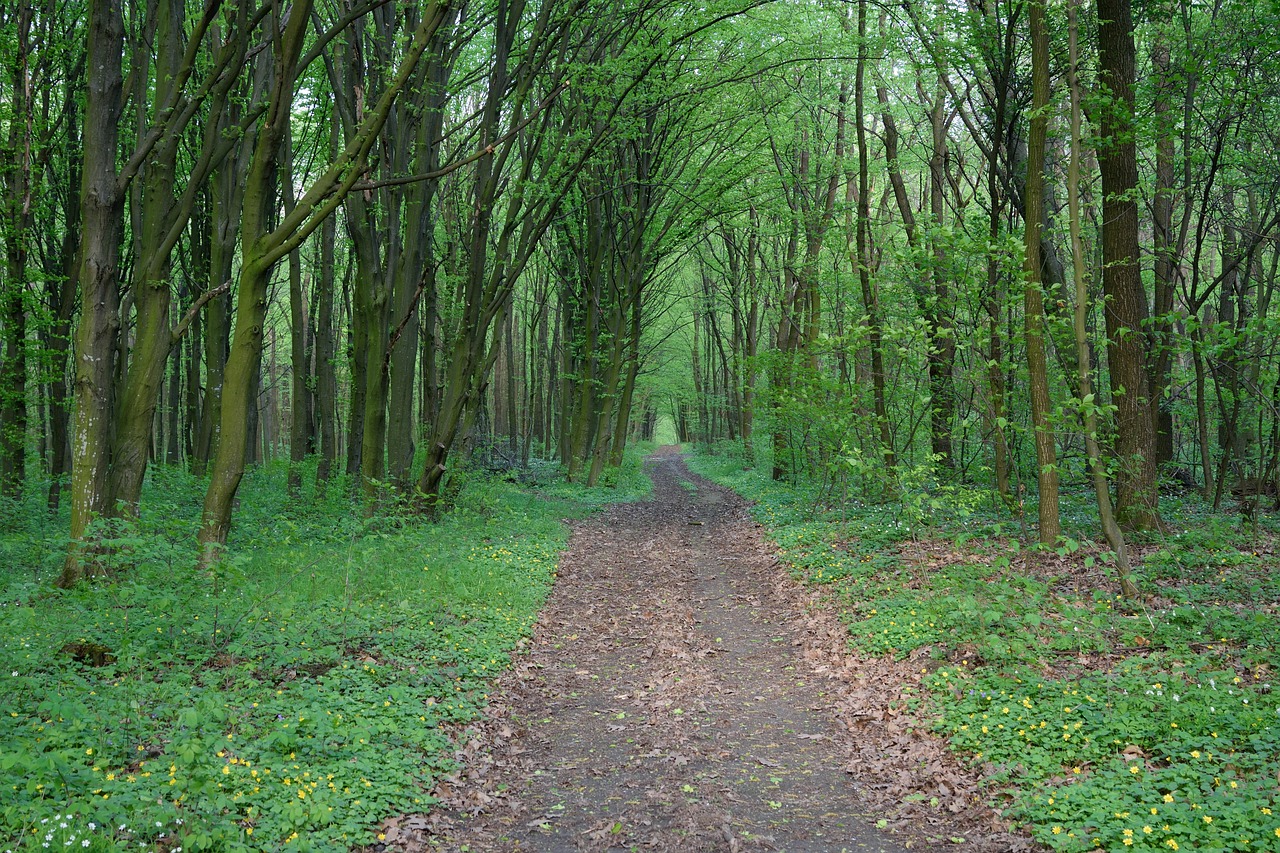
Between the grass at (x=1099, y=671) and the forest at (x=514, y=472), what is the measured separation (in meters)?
0.03

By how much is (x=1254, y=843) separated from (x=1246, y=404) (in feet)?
42.0

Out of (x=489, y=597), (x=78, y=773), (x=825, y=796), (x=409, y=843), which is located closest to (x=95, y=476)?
(x=489, y=597)

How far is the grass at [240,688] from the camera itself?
12.2 feet

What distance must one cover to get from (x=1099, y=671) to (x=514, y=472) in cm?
1615

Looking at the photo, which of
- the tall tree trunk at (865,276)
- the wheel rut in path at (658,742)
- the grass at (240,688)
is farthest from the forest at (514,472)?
the wheel rut in path at (658,742)

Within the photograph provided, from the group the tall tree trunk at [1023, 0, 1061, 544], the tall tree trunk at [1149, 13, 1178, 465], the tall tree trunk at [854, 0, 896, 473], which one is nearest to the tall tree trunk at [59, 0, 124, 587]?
the tall tree trunk at [1023, 0, 1061, 544]

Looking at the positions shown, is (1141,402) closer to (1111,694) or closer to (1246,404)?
(1111,694)

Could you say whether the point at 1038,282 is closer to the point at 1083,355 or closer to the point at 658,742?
the point at 1083,355

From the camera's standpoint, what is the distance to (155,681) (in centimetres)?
532

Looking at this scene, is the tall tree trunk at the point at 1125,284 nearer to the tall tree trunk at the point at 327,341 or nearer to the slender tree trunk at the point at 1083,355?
the slender tree trunk at the point at 1083,355

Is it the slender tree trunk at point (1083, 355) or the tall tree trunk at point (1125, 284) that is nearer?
the slender tree trunk at point (1083, 355)

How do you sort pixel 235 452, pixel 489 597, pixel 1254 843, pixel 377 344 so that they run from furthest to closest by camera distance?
pixel 377 344, pixel 489 597, pixel 235 452, pixel 1254 843

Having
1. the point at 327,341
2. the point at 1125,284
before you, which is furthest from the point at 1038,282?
the point at 327,341

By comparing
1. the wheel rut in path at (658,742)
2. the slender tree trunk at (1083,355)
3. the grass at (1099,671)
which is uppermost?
the slender tree trunk at (1083,355)
